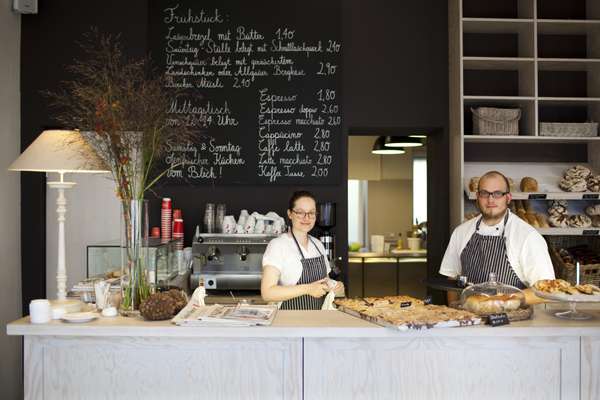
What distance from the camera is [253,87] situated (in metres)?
4.71

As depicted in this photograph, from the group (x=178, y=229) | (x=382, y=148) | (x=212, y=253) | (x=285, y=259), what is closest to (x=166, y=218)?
(x=178, y=229)

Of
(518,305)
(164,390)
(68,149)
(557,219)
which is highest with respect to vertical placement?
(68,149)

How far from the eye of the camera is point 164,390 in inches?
89.4

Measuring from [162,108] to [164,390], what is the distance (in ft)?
3.48

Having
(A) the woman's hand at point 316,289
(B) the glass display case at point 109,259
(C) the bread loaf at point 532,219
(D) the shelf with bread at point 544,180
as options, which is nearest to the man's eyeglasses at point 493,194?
(A) the woman's hand at point 316,289

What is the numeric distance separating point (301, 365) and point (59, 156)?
141 centimetres

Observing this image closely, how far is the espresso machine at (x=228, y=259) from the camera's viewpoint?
4203 mm

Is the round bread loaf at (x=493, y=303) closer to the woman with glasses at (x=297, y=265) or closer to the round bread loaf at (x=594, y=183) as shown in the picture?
the woman with glasses at (x=297, y=265)

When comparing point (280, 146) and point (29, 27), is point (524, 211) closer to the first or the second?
point (280, 146)

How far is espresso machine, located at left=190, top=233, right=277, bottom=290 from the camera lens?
4203mm

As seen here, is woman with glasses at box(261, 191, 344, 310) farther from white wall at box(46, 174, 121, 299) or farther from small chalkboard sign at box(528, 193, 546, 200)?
white wall at box(46, 174, 121, 299)

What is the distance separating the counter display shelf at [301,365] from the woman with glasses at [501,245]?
2.82 feet

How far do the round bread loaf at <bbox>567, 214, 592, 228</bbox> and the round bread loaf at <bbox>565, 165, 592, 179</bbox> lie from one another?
0.29 metres

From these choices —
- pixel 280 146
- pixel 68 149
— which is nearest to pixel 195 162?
pixel 280 146
